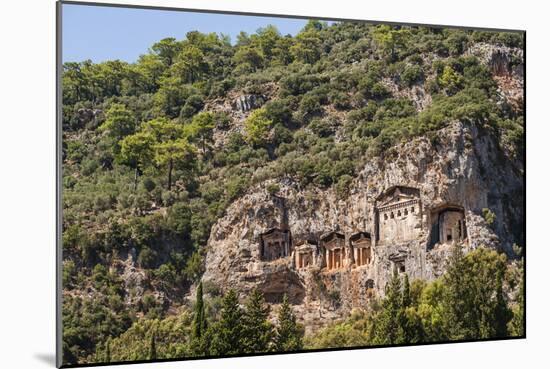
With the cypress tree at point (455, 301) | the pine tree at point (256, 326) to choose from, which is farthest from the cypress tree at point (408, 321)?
the pine tree at point (256, 326)

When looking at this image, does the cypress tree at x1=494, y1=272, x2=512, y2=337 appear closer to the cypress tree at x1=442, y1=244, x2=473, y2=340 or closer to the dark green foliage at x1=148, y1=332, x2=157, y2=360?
the cypress tree at x1=442, y1=244, x2=473, y2=340

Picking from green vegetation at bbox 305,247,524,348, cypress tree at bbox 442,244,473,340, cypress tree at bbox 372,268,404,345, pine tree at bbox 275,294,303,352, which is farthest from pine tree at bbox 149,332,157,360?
cypress tree at bbox 442,244,473,340

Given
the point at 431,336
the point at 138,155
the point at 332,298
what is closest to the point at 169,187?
the point at 138,155

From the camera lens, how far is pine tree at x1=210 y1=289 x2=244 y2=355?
51.3 feet

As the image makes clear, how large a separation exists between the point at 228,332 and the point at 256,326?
1.45ft

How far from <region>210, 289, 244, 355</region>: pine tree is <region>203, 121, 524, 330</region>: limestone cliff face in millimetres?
358

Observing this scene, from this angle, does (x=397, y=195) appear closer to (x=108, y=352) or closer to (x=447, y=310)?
(x=447, y=310)

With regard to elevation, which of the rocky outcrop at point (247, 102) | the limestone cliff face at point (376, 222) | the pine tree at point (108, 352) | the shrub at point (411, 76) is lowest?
the pine tree at point (108, 352)

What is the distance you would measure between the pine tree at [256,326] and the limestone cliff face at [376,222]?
21cm

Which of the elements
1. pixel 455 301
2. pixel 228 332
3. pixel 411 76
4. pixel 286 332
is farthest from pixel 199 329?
pixel 411 76

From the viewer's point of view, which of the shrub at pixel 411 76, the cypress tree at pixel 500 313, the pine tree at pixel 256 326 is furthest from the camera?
the shrub at pixel 411 76

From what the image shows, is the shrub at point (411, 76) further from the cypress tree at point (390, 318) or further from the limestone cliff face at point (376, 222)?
the cypress tree at point (390, 318)

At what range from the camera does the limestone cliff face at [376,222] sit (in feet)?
53.2

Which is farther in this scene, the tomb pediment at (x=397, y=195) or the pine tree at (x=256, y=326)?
the tomb pediment at (x=397, y=195)
